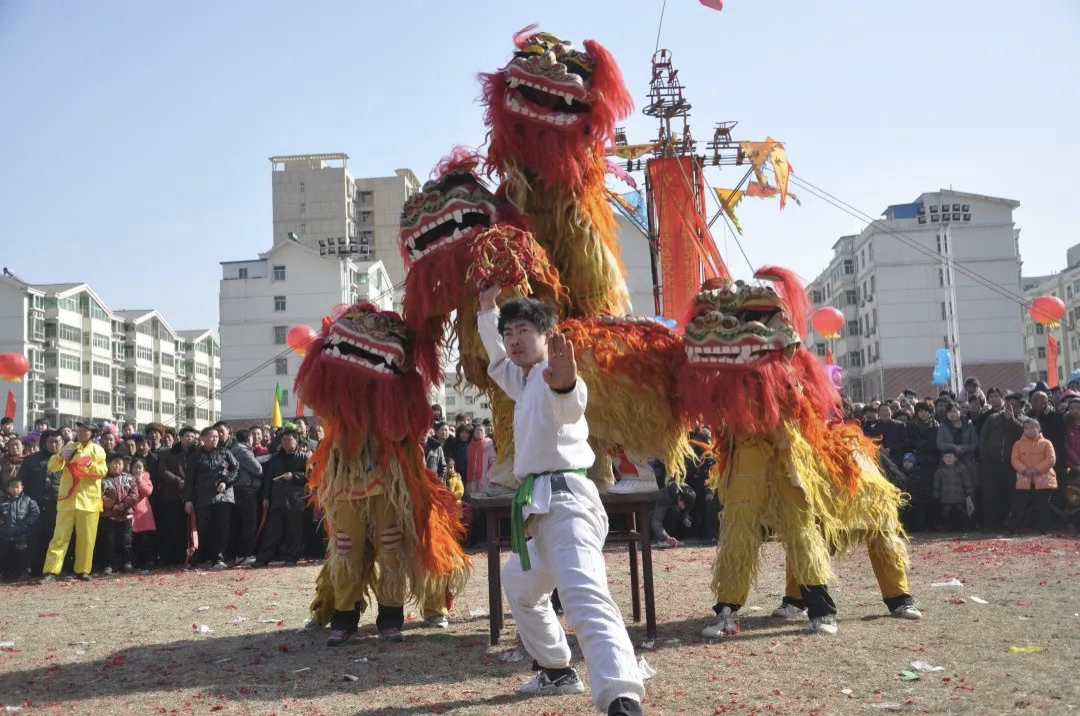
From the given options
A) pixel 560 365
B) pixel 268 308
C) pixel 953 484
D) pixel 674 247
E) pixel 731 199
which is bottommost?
pixel 953 484

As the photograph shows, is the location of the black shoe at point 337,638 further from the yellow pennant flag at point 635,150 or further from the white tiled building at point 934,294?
the white tiled building at point 934,294

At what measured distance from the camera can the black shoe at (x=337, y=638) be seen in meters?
5.69

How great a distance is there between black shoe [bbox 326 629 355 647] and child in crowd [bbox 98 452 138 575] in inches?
216

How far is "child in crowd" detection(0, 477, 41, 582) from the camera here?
395 inches

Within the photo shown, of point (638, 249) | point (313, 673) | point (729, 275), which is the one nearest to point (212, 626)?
point (313, 673)

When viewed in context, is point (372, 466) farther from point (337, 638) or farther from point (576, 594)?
point (576, 594)

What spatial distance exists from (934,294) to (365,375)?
45.8 metres

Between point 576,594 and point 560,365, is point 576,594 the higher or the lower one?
the lower one

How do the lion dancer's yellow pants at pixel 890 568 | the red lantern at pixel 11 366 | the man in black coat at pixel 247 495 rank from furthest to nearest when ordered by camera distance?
the red lantern at pixel 11 366
the man in black coat at pixel 247 495
the lion dancer's yellow pants at pixel 890 568

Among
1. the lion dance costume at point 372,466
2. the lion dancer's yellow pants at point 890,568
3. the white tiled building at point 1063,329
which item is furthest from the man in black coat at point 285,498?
the white tiled building at point 1063,329

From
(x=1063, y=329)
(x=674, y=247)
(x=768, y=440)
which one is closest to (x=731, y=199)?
(x=674, y=247)

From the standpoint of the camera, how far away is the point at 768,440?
5.55 meters

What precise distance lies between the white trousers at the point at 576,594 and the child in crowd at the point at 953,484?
8.04 m

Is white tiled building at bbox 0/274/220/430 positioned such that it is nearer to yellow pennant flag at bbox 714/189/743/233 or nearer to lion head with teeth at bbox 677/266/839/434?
yellow pennant flag at bbox 714/189/743/233
